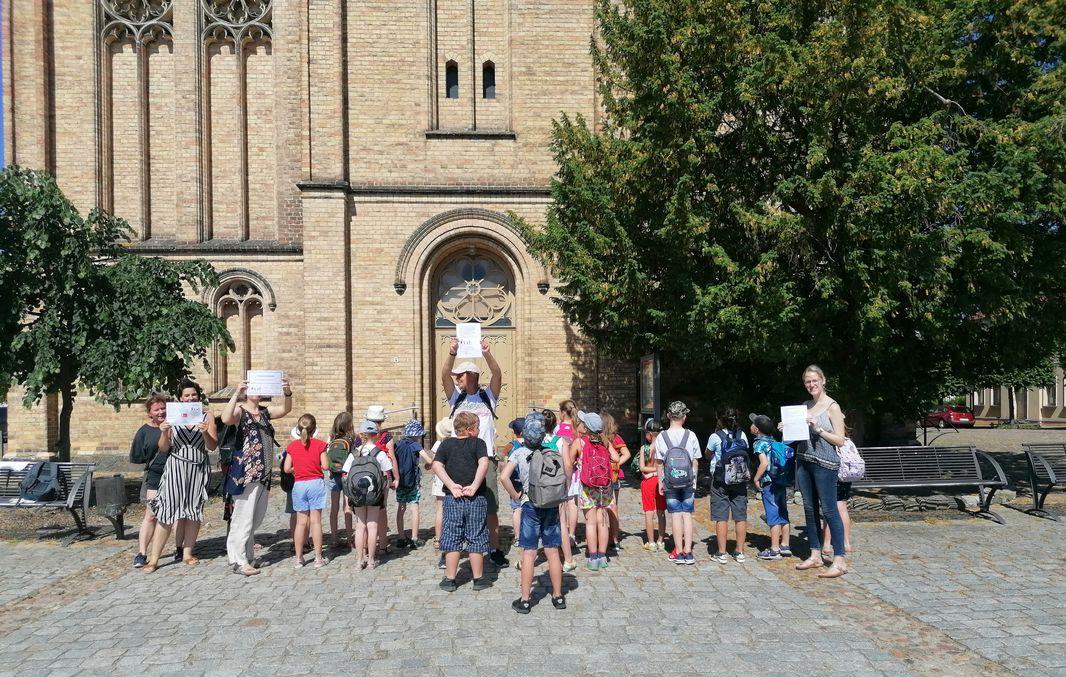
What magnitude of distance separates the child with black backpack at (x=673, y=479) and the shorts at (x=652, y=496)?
1.53 ft

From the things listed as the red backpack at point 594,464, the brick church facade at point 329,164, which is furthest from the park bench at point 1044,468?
the brick church facade at point 329,164

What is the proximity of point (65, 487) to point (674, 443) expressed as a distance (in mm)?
7504

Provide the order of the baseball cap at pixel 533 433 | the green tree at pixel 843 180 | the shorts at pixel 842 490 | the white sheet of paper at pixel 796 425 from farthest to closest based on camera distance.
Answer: the green tree at pixel 843 180
the shorts at pixel 842 490
the white sheet of paper at pixel 796 425
the baseball cap at pixel 533 433

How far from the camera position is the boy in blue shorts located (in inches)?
282

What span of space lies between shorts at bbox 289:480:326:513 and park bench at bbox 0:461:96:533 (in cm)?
315

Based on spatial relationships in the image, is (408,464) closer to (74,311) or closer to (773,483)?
(773,483)

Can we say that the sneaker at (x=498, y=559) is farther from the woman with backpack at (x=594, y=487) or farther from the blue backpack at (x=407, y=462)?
the blue backpack at (x=407, y=462)

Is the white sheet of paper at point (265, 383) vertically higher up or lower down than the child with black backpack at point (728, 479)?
higher up

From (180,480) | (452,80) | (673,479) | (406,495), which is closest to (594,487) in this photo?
(673,479)

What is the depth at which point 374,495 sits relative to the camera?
21.9 feet

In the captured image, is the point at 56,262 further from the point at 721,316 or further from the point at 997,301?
the point at 997,301

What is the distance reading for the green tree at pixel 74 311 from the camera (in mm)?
9094

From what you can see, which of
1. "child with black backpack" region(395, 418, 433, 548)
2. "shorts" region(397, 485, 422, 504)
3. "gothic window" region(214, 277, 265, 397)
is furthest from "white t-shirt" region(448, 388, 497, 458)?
"gothic window" region(214, 277, 265, 397)

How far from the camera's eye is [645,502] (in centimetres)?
754
